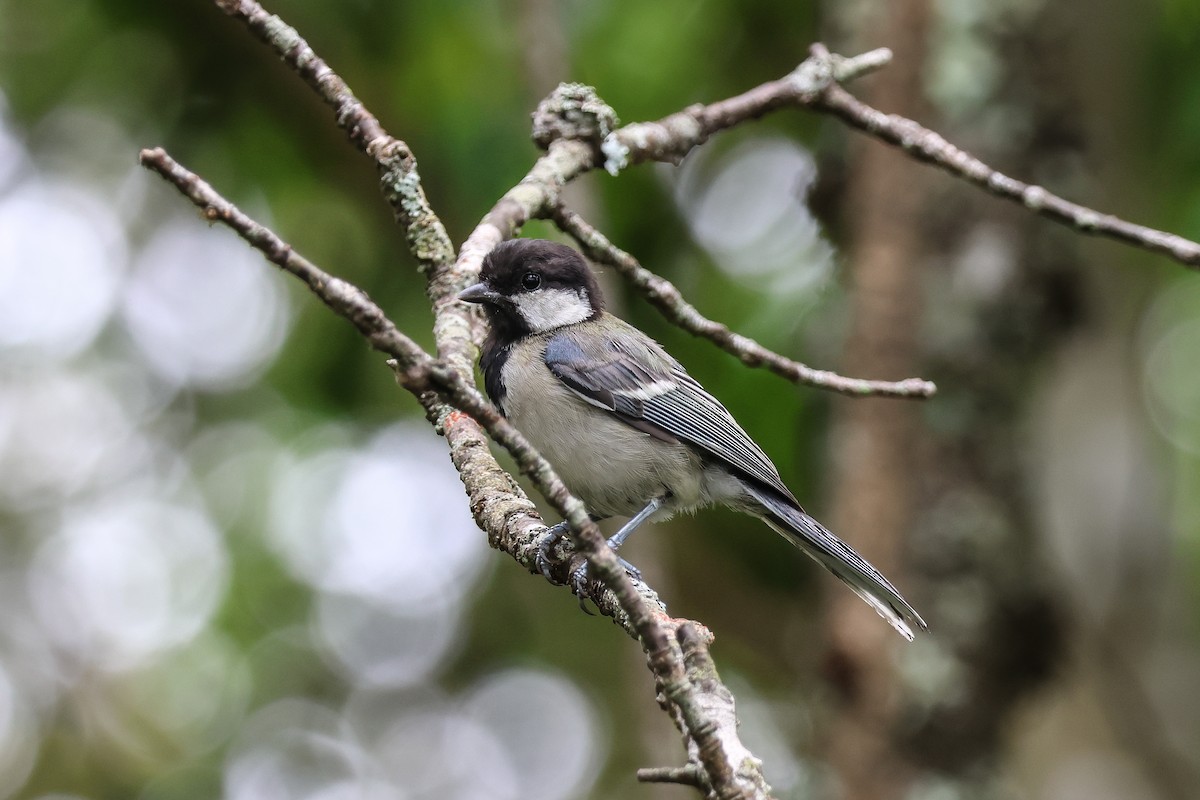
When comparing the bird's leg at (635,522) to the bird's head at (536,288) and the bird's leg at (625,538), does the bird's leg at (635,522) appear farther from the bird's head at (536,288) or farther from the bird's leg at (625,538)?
the bird's head at (536,288)

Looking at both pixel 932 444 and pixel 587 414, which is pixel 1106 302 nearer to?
pixel 932 444

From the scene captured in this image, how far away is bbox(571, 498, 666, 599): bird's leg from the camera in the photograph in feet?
9.58

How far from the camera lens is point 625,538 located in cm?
373

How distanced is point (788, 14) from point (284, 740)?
21.6ft

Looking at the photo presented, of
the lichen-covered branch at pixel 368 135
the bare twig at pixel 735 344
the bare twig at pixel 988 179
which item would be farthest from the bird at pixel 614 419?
the bare twig at pixel 988 179

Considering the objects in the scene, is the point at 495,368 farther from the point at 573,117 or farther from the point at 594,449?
the point at 573,117

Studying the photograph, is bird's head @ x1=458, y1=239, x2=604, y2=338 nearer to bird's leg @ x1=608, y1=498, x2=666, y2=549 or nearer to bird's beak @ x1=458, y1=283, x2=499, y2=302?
bird's beak @ x1=458, y1=283, x2=499, y2=302

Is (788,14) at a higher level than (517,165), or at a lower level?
higher

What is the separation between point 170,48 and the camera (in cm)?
647

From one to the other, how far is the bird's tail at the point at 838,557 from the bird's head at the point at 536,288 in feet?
3.22

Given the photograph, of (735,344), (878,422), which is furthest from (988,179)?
(878,422)

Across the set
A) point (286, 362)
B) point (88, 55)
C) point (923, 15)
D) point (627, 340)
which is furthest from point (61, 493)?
point (923, 15)

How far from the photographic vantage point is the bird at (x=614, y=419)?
3916 mm

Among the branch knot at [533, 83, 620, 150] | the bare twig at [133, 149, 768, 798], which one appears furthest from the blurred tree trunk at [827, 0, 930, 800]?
the bare twig at [133, 149, 768, 798]
